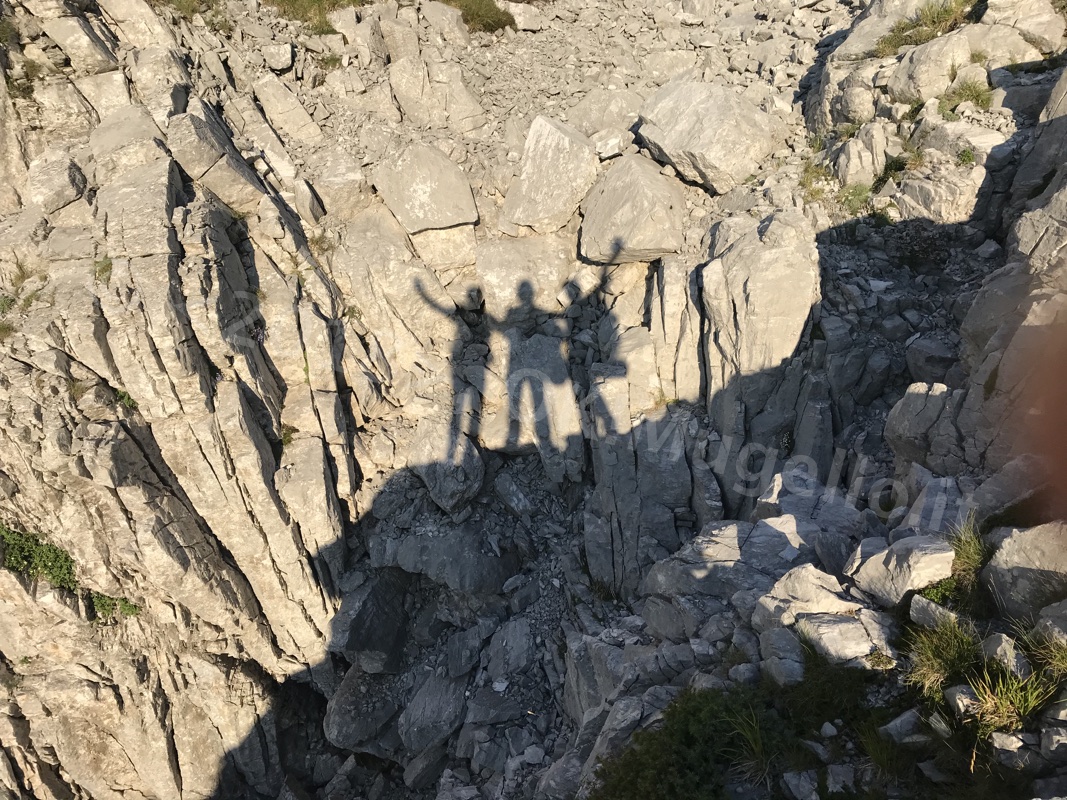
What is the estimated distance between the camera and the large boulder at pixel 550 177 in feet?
46.2

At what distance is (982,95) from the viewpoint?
11.3m

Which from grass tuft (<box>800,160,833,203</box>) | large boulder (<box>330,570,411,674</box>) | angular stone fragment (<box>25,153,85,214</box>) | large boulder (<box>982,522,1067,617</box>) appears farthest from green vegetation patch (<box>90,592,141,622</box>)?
grass tuft (<box>800,160,833,203</box>)

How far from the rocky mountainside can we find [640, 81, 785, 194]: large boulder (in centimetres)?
10

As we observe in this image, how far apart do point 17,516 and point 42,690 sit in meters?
3.82

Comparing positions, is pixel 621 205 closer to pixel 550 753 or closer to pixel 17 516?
pixel 550 753

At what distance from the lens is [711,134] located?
13.1 m

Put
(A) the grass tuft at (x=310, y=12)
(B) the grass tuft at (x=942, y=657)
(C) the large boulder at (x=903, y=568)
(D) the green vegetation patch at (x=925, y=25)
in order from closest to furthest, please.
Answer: (B) the grass tuft at (x=942, y=657)
(C) the large boulder at (x=903, y=568)
(D) the green vegetation patch at (x=925, y=25)
(A) the grass tuft at (x=310, y=12)

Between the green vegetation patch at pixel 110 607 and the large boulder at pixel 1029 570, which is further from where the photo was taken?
the green vegetation patch at pixel 110 607

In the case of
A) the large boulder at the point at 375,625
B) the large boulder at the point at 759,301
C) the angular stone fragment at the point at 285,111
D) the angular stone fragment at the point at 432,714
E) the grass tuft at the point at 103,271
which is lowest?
the angular stone fragment at the point at 432,714

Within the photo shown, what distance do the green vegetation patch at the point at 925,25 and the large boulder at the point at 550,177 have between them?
6665mm

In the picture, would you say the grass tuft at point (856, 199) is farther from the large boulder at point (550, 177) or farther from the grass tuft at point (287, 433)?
the grass tuft at point (287, 433)

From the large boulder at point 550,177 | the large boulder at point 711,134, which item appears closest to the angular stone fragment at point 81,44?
the large boulder at point 550,177

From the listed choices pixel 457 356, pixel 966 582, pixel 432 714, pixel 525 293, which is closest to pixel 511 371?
pixel 457 356

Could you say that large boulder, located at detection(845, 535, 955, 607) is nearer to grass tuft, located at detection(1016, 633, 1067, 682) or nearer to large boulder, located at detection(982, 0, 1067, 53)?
grass tuft, located at detection(1016, 633, 1067, 682)
